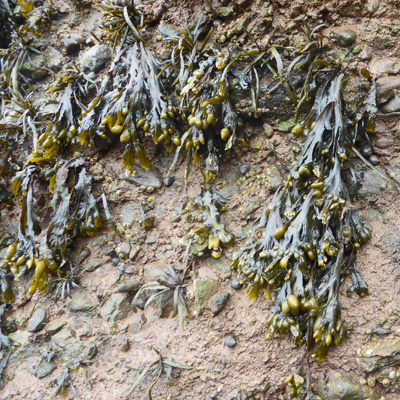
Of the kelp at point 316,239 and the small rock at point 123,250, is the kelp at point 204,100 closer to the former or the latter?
the kelp at point 316,239

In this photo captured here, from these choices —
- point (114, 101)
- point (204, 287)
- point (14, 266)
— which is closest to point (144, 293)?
point (204, 287)

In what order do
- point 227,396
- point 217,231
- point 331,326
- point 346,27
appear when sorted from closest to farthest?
point 331,326 → point 227,396 → point 346,27 → point 217,231

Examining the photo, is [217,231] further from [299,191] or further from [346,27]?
[346,27]

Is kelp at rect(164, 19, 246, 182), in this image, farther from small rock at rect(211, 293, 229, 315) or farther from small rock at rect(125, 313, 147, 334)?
small rock at rect(125, 313, 147, 334)

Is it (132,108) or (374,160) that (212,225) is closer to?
(132,108)

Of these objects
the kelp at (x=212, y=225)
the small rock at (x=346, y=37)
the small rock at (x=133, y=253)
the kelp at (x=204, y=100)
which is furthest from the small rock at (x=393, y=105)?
the small rock at (x=133, y=253)
